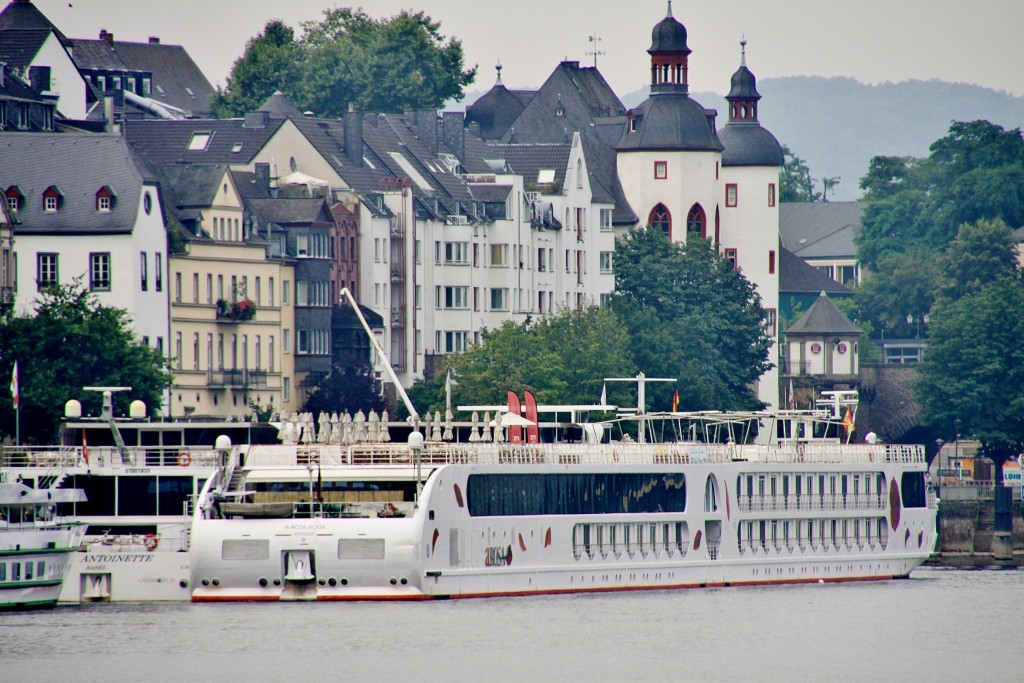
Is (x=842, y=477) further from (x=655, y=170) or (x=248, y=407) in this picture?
(x=655, y=170)

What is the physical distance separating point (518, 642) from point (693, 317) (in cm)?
8782

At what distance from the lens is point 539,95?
644 ft

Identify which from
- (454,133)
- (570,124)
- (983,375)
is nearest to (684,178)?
(570,124)

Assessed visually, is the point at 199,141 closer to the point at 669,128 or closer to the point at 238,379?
the point at 238,379

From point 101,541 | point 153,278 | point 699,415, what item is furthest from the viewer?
point 153,278

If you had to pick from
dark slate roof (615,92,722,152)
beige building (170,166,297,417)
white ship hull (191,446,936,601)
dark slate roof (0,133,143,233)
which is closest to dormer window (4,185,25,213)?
dark slate roof (0,133,143,233)

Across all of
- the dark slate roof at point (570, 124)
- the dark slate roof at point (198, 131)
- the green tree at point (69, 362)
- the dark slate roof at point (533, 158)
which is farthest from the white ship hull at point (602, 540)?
the dark slate roof at point (570, 124)

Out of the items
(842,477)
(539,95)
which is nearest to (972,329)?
(539,95)

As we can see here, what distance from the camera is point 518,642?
80125 millimetres

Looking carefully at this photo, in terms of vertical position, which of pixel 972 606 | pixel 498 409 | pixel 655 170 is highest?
pixel 655 170

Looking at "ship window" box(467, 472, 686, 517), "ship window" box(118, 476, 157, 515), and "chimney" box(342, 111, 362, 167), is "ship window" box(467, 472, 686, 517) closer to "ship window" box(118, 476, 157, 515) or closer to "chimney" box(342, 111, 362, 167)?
"ship window" box(118, 476, 157, 515)

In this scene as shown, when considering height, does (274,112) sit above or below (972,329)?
above

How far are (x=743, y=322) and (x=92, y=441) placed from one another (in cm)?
8185

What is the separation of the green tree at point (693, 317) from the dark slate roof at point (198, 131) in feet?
66.8
